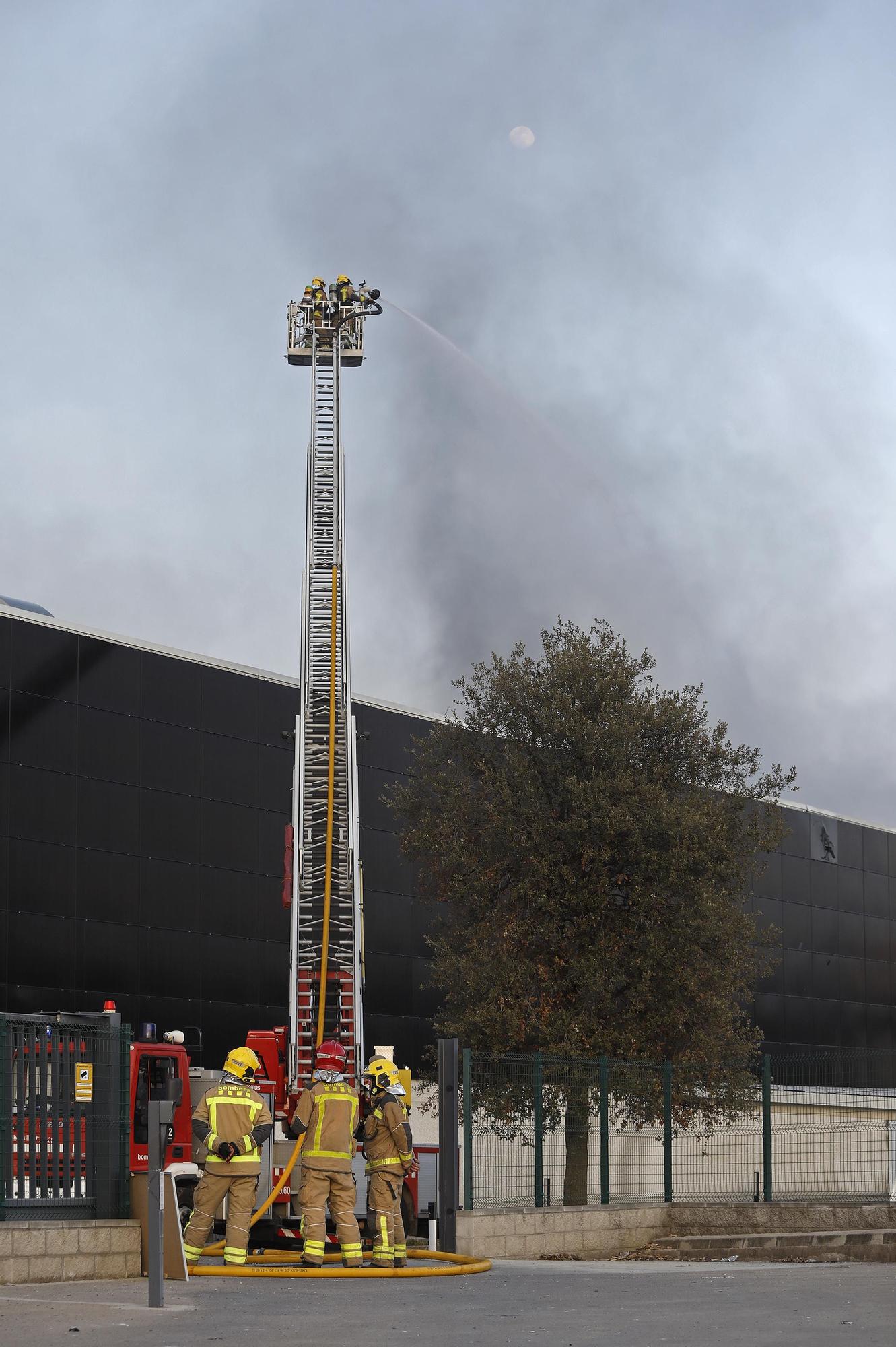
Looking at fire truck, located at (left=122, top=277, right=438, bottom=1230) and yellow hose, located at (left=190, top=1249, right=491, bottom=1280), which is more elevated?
fire truck, located at (left=122, top=277, right=438, bottom=1230)

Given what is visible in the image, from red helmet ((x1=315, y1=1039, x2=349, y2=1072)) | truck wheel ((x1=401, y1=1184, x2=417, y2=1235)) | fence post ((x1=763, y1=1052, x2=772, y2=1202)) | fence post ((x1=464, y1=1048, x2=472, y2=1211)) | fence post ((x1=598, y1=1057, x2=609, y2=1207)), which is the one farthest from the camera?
fence post ((x1=763, y1=1052, x2=772, y2=1202))

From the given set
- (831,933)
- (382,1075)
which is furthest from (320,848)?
(831,933)

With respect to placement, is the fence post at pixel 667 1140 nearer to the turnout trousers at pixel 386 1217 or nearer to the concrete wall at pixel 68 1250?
the turnout trousers at pixel 386 1217

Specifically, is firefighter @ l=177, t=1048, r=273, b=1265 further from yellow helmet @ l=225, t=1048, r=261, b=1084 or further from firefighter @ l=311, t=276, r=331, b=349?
firefighter @ l=311, t=276, r=331, b=349

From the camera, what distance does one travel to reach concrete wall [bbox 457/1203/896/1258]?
1961cm

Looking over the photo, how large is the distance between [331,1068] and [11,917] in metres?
14.7

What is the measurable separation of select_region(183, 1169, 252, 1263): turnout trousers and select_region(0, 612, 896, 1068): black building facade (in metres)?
14.2

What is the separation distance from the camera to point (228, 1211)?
611 inches

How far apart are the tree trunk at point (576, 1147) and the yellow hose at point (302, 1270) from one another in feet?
14.5

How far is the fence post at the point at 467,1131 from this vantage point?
63.9 feet

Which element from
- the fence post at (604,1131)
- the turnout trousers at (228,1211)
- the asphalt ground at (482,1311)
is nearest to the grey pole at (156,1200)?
the asphalt ground at (482,1311)

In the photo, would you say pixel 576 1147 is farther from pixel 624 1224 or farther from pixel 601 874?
pixel 601 874

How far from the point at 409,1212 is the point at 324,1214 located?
23.7ft

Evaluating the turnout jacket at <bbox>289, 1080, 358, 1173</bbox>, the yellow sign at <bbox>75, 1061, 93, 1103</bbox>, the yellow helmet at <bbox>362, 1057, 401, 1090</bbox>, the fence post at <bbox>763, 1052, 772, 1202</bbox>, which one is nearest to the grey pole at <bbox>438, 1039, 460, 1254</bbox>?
the yellow helmet at <bbox>362, 1057, 401, 1090</bbox>
